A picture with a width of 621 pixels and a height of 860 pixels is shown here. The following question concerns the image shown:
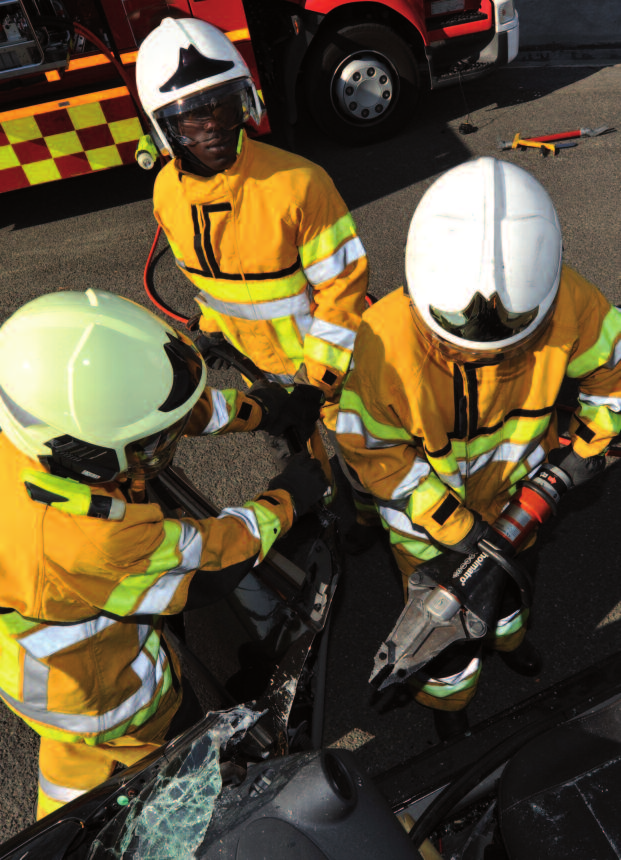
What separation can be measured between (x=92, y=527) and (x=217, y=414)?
829mm

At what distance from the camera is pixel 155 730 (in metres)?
2.06

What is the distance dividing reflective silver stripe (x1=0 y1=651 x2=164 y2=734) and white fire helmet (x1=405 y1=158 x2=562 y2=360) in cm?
123

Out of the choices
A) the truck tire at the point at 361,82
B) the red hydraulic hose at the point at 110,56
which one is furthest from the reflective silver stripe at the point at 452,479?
the truck tire at the point at 361,82

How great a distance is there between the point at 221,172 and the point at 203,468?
5.74 feet

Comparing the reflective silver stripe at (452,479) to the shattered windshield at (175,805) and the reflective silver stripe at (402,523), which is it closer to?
the reflective silver stripe at (402,523)

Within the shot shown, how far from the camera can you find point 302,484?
7.18 feet

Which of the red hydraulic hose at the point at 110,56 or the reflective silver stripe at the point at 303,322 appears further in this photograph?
the red hydraulic hose at the point at 110,56

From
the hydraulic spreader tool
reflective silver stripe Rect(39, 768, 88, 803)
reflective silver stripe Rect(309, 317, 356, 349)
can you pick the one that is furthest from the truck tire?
reflective silver stripe Rect(39, 768, 88, 803)

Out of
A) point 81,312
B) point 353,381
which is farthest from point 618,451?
point 81,312

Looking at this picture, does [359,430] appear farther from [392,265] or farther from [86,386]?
[392,265]

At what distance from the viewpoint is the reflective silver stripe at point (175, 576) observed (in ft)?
5.72

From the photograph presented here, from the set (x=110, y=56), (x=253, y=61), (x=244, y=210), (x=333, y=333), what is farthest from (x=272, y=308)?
(x=110, y=56)

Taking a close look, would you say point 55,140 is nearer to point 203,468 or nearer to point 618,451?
point 203,468

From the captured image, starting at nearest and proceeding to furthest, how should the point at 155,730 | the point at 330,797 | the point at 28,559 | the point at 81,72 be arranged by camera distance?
1. the point at 330,797
2. the point at 28,559
3. the point at 155,730
4. the point at 81,72
